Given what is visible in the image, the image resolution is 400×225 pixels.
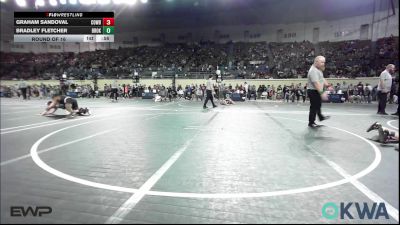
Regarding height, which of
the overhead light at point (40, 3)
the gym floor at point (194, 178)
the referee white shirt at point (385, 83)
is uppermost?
the overhead light at point (40, 3)

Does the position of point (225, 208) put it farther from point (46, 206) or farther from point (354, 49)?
point (354, 49)

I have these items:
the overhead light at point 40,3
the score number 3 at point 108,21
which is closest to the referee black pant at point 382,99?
the score number 3 at point 108,21

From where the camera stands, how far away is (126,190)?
3055 millimetres

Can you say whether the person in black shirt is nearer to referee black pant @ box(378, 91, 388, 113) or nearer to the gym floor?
the gym floor

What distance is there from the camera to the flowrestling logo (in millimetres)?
2453

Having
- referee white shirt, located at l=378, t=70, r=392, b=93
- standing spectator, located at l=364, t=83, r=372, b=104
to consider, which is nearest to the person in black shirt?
referee white shirt, located at l=378, t=70, r=392, b=93

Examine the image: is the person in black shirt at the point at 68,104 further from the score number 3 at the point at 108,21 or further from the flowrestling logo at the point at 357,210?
the flowrestling logo at the point at 357,210

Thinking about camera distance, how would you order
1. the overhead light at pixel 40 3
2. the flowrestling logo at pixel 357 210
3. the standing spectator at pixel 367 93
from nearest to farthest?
the flowrestling logo at pixel 357 210, the overhead light at pixel 40 3, the standing spectator at pixel 367 93

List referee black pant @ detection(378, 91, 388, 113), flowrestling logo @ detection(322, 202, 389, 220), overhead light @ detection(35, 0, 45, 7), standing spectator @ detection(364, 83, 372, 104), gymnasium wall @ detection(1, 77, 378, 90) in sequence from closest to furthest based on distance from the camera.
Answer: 1. flowrestling logo @ detection(322, 202, 389, 220)
2. referee black pant @ detection(378, 91, 388, 113)
3. overhead light @ detection(35, 0, 45, 7)
4. standing spectator @ detection(364, 83, 372, 104)
5. gymnasium wall @ detection(1, 77, 378, 90)
